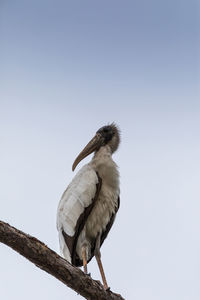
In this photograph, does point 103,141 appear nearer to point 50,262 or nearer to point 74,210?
point 74,210

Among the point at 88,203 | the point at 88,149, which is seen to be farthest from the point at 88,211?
the point at 88,149

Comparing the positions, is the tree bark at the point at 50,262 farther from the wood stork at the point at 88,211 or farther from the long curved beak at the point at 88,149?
the long curved beak at the point at 88,149

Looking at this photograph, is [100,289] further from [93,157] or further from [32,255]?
[93,157]

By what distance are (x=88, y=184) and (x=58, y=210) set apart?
1.71 ft

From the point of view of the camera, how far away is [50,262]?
4.20 meters

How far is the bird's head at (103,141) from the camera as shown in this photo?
7312 millimetres

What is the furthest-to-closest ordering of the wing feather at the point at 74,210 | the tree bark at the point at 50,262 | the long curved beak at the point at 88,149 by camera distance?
the long curved beak at the point at 88,149, the wing feather at the point at 74,210, the tree bark at the point at 50,262

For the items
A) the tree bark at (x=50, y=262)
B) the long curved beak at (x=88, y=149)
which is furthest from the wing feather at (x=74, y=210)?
the tree bark at (x=50, y=262)

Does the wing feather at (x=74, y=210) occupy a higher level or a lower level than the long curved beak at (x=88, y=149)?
lower

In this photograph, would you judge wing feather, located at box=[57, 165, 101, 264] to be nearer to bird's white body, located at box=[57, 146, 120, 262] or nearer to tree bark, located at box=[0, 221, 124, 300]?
bird's white body, located at box=[57, 146, 120, 262]

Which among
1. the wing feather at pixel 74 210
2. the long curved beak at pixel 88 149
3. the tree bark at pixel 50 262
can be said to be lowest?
the tree bark at pixel 50 262

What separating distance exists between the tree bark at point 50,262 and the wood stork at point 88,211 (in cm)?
109

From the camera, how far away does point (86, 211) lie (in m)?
6.05

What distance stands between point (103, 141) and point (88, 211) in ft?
5.46
